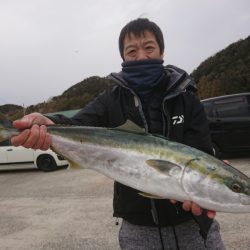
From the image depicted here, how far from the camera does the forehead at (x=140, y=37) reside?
2811 mm

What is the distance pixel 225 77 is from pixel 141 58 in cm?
2886

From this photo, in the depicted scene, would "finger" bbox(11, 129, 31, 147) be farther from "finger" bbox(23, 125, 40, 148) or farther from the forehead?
the forehead

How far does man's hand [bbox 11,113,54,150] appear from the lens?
232 cm

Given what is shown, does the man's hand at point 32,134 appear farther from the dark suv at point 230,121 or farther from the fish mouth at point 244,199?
the dark suv at point 230,121

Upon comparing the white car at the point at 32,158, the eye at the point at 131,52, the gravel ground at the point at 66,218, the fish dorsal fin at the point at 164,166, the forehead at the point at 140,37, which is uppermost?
the forehead at the point at 140,37

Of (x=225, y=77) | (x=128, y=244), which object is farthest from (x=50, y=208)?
(x=225, y=77)

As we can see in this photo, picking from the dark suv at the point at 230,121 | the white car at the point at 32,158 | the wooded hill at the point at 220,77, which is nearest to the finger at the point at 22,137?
the dark suv at the point at 230,121

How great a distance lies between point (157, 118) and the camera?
104 inches

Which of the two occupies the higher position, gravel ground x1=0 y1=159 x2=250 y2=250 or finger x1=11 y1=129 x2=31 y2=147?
finger x1=11 y1=129 x2=31 y2=147

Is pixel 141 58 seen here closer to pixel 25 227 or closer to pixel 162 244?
pixel 162 244

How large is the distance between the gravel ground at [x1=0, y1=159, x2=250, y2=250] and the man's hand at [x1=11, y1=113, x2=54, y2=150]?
3.56 metres

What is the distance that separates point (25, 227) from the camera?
6.93 metres

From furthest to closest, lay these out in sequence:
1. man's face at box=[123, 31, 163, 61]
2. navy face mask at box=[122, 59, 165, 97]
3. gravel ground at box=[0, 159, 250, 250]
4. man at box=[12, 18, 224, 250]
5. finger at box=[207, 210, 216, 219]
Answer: gravel ground at box=[0, 159, 250, 250]
man's face at box=[123, 31, 163, 61]
navy face mask at box=[122, 59, 165, 97]
man at box=[12, 18, 224, 250]
finger at box=[207, 210, 216, 219]

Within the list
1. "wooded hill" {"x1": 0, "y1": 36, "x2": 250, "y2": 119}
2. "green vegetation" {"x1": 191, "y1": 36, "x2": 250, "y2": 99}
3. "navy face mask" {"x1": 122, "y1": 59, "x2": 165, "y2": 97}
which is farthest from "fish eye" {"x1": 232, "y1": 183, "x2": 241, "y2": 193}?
"green vegetation" {"x1": 191, "y1": 36, "x2": 250, "y2": 99}
